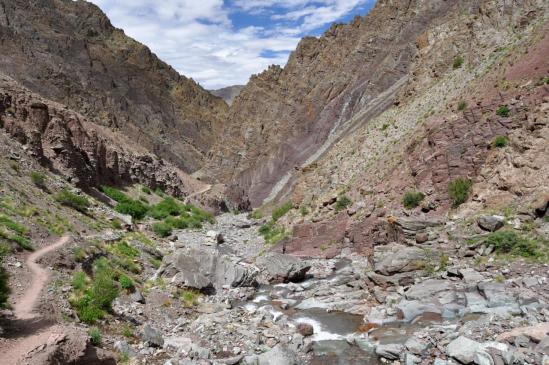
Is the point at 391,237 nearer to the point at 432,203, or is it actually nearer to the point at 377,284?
the point at 432,203

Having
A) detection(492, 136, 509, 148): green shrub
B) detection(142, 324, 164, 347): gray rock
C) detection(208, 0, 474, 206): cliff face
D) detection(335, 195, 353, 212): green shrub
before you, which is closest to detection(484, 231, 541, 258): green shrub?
detection(492, 136, 509, 148): green shrub

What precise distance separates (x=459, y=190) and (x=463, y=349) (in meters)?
12.5

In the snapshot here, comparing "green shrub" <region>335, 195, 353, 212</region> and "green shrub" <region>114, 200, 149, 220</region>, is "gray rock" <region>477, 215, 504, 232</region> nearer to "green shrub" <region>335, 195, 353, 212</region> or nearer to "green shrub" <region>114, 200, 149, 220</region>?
"green shrub" <region>335, 195, 353, 212</region>

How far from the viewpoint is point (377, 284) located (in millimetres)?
17844

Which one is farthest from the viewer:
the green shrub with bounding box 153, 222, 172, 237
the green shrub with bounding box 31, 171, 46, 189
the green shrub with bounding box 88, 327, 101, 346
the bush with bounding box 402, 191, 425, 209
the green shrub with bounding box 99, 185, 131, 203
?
the green shrub with bounding box 99, 185, 131, 203

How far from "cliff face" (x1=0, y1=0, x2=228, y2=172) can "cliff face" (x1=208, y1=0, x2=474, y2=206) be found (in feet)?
75.9

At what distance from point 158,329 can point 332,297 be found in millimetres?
7052

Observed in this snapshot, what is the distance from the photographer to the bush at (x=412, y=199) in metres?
24.2

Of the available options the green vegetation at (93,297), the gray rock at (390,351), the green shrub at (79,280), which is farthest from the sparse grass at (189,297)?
the gray rock at (390,351)

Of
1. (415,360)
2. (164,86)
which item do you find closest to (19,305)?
(415,360)

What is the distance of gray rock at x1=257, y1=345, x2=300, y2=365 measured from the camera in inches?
475

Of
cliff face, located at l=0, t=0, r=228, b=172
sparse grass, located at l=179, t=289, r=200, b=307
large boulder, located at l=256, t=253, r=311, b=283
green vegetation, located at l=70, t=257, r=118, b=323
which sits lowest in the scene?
large boulder, located at l=256, t=253, r=311, b=283

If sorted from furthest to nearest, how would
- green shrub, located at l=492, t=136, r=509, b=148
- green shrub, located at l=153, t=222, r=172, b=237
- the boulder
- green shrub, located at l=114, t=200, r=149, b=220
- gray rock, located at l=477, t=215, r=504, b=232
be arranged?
green shrub, located at l=114, t=200, r=149, b=220
green shrub, located at l=153, t=222, r=172, b=237
green shrub, located at l=492, t=136, r=509, b=148
gray rock, located at l=477, t=215, r=504, b=232
the boulder

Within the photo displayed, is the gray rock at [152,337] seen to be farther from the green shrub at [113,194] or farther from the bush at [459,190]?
the green shrub at [113,194]
